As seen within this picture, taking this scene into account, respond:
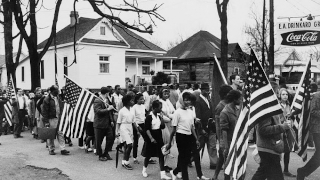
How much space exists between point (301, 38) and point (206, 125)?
1391 centimetres

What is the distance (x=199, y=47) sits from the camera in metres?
45.9

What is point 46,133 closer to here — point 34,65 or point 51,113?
point 51,113

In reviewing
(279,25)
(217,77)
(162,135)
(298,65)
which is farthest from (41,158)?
(298,65)

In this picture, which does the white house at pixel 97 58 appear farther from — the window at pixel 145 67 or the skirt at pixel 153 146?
the skirt at pixel 153 146

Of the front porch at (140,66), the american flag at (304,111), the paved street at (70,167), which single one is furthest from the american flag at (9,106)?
the front porch at (140,66)

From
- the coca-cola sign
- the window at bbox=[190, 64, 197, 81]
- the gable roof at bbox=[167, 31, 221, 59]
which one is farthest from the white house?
the coca-cola sign

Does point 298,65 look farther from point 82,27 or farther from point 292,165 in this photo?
point 292,165

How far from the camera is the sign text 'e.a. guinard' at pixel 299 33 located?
19484 millimetres

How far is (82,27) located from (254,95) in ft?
96.0

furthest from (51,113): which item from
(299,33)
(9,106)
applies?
(299,33)

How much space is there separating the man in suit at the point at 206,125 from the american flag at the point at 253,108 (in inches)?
122

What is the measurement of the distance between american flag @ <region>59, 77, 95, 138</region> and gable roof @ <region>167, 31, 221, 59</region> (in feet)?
109

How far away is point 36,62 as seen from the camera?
53.9 ft

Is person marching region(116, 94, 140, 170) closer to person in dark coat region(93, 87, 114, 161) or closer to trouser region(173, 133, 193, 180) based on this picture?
person in dark coat region(93, 87, 114, 161)
